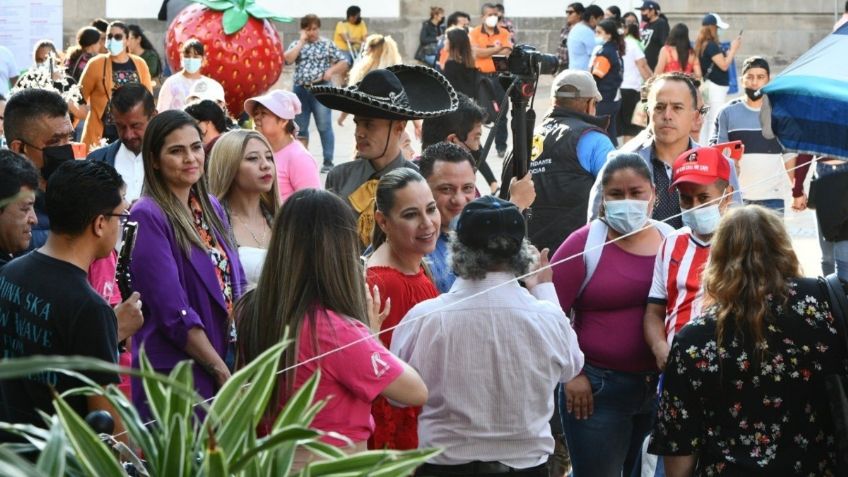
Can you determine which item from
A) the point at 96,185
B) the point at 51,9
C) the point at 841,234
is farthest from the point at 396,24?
the point at 96,185

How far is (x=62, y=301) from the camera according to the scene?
377 centimetres

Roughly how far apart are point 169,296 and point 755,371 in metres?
1.89

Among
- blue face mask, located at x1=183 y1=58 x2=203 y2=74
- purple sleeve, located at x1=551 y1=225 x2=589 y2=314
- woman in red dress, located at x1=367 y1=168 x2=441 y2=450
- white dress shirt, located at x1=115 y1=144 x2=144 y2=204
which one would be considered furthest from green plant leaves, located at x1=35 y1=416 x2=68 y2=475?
blue face mask, located at x1=183 y1=58 x2=203 y2=74

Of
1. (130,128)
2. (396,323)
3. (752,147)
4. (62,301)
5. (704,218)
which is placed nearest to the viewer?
(62,301)

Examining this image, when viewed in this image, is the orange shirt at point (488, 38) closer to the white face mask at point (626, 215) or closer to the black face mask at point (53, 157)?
the black face mask at point (53, 157)

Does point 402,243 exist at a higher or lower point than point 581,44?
lower

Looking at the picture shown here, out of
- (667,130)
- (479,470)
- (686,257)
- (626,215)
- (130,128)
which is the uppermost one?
(667,130)

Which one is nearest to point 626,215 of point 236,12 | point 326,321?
point 326,321

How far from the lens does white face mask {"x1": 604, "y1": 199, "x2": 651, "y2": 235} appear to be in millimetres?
5316

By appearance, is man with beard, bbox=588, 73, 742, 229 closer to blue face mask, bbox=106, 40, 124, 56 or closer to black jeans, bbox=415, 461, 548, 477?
black jeans, bbox=415, 461, 548, 477

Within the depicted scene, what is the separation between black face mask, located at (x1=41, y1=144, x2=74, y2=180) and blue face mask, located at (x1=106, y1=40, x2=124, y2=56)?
5.37m

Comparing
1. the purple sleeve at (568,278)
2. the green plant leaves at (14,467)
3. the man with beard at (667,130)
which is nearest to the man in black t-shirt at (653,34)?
the man with beard at (667,130)

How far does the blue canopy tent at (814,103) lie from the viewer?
467cm

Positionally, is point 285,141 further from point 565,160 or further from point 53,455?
point 53,455
